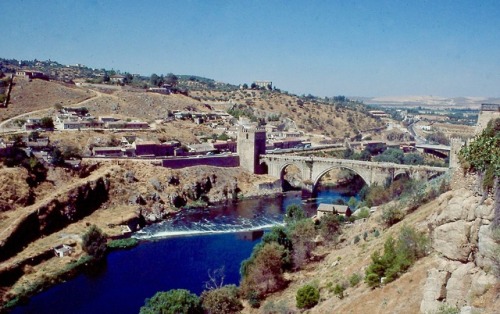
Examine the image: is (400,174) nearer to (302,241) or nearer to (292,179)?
(292,179)

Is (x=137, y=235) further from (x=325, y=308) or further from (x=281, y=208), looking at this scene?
(x=325, y=308)

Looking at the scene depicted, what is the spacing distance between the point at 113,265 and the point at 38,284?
502cm

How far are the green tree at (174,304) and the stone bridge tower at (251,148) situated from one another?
36.9 metres

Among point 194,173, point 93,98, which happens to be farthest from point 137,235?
point 93,98

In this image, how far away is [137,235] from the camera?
3684 cm

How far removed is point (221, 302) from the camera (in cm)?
2081

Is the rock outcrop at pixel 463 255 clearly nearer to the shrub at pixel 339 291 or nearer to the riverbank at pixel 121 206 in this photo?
the shrub at pixel 339 291

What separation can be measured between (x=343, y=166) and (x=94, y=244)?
29.1 m

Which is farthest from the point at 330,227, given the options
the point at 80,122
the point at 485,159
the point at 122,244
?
the point at 80,122

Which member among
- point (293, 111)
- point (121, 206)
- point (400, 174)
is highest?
point (293, 111)

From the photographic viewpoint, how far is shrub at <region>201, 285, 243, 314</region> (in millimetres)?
20388

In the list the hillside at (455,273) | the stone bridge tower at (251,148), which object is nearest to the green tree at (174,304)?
the hillside at (455,273)

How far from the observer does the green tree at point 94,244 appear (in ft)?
101

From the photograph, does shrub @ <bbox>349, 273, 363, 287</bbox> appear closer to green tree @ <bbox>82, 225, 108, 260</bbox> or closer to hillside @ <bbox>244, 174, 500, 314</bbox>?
hillside @ <bbox>244, 174, 500, 314</bbox>
